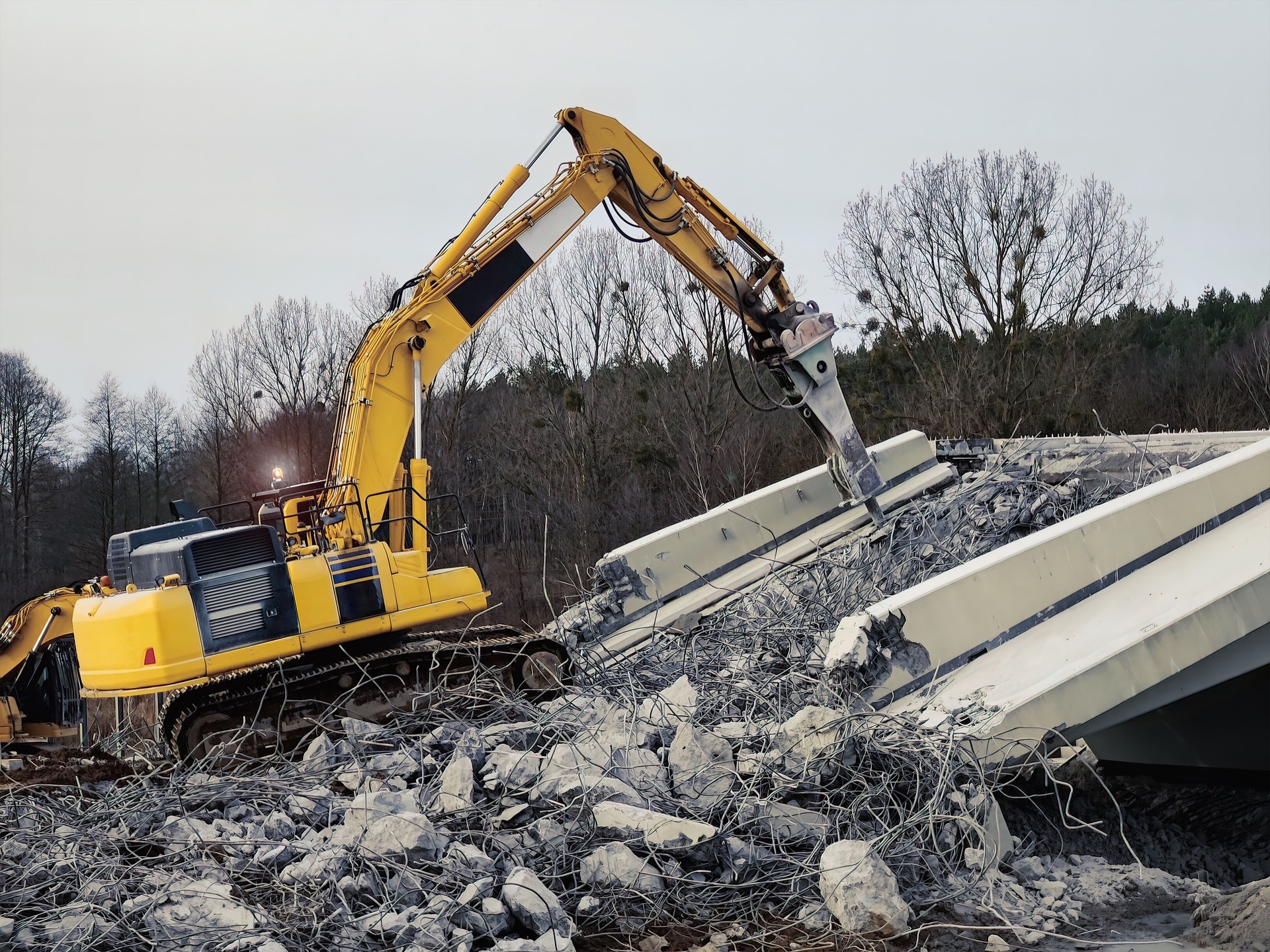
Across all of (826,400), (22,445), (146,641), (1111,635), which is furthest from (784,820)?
(22,445)

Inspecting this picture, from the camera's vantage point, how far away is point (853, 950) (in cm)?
367

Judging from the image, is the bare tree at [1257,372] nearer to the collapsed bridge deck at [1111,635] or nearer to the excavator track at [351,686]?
the collapsed bridge deck at [1111,635]

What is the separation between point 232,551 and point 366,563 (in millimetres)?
791

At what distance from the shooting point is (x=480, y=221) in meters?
7.05

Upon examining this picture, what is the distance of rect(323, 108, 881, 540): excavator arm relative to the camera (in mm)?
6738

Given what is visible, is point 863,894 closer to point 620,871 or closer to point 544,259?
point 620,871

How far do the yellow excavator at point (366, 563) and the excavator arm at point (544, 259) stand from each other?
14 millimetres

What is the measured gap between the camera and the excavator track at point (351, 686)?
5816mm

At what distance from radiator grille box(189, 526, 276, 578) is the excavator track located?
0.61 metres

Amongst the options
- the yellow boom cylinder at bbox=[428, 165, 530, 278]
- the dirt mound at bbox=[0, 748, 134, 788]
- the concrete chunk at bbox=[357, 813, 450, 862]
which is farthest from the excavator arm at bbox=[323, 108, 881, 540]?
the concrete chunk at bbox=[357, 813, 450, 862]

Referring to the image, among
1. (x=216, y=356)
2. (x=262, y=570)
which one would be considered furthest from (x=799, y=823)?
(x=216, y=356)

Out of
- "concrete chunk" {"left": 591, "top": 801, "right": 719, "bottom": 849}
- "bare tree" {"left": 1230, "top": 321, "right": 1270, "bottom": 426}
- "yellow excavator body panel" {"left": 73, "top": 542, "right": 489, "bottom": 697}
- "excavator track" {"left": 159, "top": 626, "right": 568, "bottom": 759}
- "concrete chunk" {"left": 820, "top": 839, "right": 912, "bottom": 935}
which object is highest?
"bare tree" {"left": 1230, "top": 321, "right": 1270, "bottom": 426}

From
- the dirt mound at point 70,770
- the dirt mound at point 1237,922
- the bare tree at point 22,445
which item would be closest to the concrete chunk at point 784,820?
the dirt mound at point 1237,922

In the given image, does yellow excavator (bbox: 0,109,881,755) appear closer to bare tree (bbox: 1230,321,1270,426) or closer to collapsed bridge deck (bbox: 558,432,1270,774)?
collapsed bridge deck (bbox: 558,432,1270,774)
